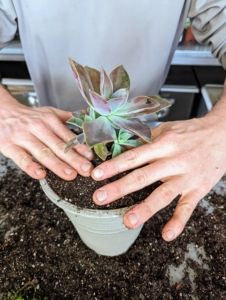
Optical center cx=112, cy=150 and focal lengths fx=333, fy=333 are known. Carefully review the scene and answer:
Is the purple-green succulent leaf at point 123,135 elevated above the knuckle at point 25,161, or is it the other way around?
the purple-green succulent leaf at point 123,135

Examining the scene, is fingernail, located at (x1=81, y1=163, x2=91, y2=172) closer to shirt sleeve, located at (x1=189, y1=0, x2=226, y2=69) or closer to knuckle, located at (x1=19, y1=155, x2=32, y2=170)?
knuckle, located at (x1=19, y1=155, x2=32, y2=170)

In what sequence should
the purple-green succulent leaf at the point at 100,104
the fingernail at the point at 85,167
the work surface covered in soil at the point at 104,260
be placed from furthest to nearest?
the work surface covered in soil at the point at 104,260, the fingernail at the point at 85,167, the purple-green succulent leaf at the point at 100,104

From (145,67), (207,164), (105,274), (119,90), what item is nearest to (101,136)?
(119,90)

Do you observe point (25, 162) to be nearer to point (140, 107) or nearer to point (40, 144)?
point (40, 144)

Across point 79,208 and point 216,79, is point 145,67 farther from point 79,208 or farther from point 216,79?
point 216,79

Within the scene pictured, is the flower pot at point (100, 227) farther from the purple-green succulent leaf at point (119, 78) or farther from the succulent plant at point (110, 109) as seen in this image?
the purple-green succulent leaf at point (119, 78)

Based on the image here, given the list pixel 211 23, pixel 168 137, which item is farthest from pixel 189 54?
pixel 168 137

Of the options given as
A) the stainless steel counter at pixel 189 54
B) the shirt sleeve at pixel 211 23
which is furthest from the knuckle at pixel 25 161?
the stainless steel counter at pixel 189 54
